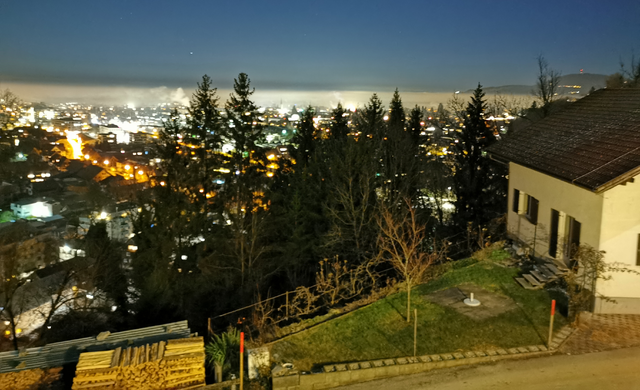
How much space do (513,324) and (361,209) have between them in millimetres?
Result: 11134

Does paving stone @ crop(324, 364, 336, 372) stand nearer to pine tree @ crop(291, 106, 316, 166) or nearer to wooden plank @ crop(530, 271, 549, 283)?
wooden plank @ crop(530, 271, 549, 283)

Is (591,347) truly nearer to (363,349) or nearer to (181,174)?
(363,349)

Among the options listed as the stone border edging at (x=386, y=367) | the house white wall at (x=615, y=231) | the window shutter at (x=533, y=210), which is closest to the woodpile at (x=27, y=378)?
the stone border edging at (x=386, y=367)

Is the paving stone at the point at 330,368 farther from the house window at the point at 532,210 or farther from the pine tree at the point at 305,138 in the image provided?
the pine tree at the point at 305,138

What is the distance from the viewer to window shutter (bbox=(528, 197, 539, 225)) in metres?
14.9

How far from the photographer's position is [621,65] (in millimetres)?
31781

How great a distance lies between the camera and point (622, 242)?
34.4 feet

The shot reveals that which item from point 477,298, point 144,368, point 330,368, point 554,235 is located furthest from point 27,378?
point 554,235

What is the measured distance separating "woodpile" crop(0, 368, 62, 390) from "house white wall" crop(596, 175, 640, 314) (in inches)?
501

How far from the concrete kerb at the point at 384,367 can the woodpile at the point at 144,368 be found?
1.84m

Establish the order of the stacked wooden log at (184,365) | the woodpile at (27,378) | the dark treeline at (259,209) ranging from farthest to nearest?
the dark treeline at (259,209)
the woodpile at (27,378)
the stacked wooden log at (184,365)

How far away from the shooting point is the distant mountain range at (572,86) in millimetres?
31450

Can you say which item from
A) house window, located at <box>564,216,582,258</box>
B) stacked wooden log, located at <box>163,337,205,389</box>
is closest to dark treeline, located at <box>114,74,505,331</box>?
house window, located at <box>564,216,582,258</box>

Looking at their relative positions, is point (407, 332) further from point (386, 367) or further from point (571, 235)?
point (571, 235)
